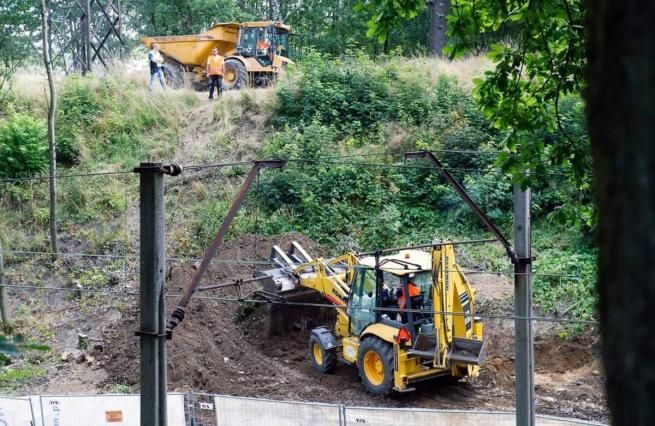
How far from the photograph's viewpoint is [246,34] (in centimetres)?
2941

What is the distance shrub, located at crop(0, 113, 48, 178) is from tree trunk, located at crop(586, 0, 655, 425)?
2339 centimetres

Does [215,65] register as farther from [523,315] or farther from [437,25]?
[523,315]

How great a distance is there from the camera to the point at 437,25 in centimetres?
3225

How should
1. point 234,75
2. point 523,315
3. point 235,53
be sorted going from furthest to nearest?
point 235,53 < point 234,75 < point 523,315

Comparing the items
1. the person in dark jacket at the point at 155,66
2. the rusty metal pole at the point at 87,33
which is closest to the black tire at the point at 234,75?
the person in dark jacket at the point at 155,66

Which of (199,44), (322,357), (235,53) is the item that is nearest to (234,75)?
(235,53)

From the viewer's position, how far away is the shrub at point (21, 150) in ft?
75.6

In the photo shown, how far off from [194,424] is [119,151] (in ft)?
48.4

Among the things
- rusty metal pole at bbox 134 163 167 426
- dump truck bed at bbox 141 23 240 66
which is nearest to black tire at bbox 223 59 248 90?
dump truck bed at bbox 141 23 240 66

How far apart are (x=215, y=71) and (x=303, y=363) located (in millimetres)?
13980

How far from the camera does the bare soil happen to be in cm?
1375

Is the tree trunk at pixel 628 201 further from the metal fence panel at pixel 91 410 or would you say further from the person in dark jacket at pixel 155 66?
the person in dark jacket at pixel 155 66

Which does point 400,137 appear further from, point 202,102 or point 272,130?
point 202,102

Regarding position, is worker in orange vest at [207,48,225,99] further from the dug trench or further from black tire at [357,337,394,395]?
black tire at [357,337,394,395]
